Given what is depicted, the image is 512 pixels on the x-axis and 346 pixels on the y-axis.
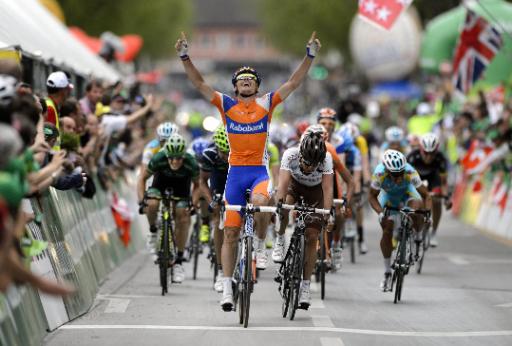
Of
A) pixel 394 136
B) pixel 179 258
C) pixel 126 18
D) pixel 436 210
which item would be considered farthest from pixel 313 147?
pixel 126 18

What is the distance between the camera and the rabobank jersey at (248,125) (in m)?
12.9

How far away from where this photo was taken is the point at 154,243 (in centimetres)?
1611

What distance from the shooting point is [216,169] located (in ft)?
50.1

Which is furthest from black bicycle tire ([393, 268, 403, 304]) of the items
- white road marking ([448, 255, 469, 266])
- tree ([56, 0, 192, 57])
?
tree ([56, 0, 192, 57])

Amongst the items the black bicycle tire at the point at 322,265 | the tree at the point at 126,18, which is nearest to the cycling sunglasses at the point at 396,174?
the black bicycle tire at the point at 322,265

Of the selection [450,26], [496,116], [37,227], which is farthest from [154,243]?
[450,26]

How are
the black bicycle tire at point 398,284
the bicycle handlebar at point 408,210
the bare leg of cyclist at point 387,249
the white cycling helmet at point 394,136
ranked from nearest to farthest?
1. the black bicycle tire at point 398,284
2. the bicycle handlebar at point 408,210
3. the bare leg of cyclist at point 387,249
4. the white cycling helmet at point 394,136

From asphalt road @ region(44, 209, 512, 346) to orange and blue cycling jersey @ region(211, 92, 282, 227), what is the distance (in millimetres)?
1138

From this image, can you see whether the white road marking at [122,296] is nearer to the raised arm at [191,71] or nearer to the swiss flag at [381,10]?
the raised arm at [191,71]

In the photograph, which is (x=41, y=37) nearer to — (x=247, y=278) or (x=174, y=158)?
(x=174, y=158)

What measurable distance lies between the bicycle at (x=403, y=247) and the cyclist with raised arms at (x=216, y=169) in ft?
5.76

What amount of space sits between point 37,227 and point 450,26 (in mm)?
25635

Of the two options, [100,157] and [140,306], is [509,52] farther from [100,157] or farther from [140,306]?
[140,306]

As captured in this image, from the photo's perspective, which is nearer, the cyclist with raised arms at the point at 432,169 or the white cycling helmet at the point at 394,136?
the cyclist with raised arms at the point at 432,169
